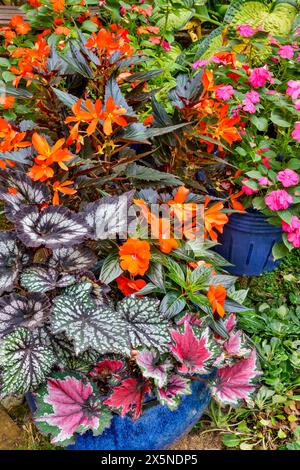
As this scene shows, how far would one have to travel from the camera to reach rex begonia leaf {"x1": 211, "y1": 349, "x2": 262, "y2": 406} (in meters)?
1.32

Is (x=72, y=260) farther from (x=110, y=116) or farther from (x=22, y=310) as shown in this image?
(x=110, y=116)

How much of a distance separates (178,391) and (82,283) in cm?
35

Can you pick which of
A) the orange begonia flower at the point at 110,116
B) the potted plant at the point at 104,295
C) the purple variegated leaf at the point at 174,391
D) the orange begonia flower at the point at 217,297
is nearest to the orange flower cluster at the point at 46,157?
the potted plant at the point at 104,295

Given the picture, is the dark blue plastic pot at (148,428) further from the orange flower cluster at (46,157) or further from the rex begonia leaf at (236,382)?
the orange flower cluster at (46,157)

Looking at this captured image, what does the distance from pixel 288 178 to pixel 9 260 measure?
919 mm

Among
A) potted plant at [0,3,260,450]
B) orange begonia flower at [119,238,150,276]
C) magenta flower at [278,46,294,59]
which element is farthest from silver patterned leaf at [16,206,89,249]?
magenta flower at [278,46,294,59]

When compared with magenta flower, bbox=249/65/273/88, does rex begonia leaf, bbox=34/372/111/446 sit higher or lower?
lower

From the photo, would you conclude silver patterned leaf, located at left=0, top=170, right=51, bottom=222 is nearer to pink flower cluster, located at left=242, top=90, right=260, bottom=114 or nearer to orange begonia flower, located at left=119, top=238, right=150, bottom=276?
orange begonia flower, located at left=119, top=238, right=150, bottom=276

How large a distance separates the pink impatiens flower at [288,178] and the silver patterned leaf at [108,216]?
58 cm

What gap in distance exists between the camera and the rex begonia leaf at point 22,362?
3.84 ft

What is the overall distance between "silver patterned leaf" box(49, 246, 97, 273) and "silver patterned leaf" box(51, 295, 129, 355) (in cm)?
10

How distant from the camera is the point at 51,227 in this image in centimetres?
125
